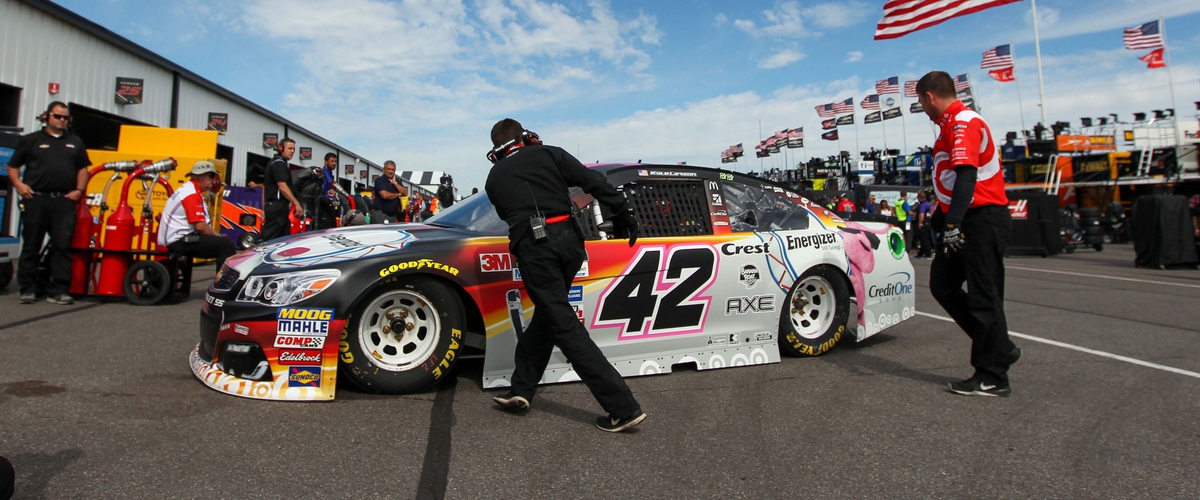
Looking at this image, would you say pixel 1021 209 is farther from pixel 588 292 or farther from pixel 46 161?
pixel 46 161

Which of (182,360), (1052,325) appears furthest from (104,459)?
(1052,325)

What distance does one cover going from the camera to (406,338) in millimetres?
3996

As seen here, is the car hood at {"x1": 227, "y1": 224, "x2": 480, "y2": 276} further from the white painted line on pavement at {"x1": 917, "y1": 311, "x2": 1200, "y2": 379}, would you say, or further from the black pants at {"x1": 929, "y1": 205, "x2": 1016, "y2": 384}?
the white painted line on pavement at {"x1": 917, "y1": 311, "x2": 1200, "y2": 379}

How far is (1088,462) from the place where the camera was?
307cm

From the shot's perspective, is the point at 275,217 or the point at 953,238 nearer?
the point at 953,238

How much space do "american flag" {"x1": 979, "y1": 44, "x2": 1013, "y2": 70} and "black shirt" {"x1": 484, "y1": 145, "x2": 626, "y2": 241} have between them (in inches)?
1148

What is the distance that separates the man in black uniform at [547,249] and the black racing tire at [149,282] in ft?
16.3

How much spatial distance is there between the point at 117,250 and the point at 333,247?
4.42m

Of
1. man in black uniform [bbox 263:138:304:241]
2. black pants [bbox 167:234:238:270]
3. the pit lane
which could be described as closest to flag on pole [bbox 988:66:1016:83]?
the pit lane

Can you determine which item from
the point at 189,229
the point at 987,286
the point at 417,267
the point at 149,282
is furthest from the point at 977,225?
the point at 149,282

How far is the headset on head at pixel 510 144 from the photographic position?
12.2 ft

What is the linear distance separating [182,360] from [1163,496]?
515 cm

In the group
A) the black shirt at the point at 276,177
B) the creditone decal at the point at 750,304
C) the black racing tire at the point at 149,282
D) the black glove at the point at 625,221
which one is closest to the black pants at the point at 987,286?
the creditone decal at the point at 750,304

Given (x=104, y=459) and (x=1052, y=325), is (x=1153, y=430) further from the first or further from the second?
(x=104, y=459)
